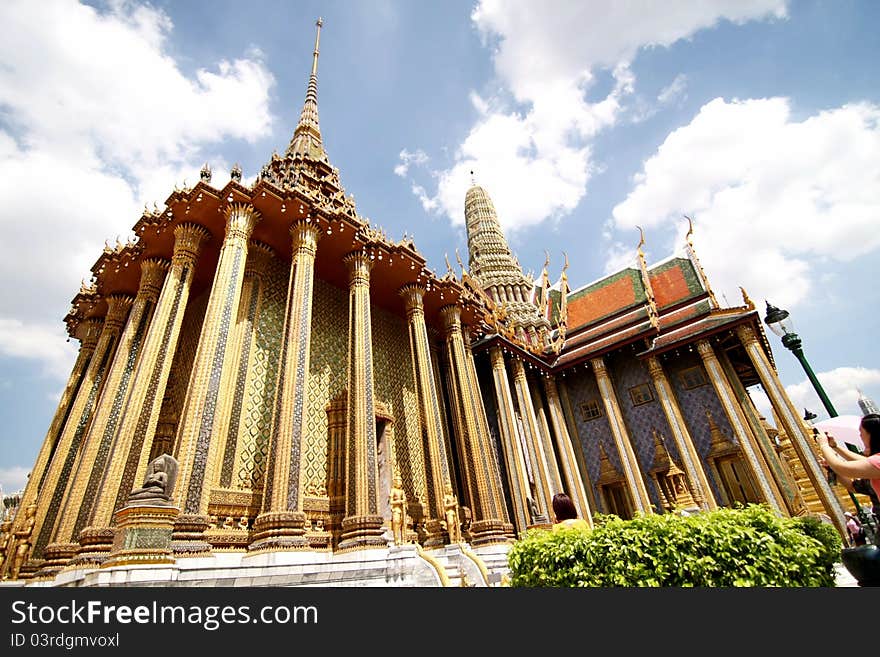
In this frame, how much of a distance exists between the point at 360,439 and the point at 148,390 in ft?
14.1

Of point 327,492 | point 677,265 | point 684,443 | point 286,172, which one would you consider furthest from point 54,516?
point 677,265

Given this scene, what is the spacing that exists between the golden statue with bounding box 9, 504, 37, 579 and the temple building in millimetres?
42

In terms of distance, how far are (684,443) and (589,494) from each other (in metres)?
4.19

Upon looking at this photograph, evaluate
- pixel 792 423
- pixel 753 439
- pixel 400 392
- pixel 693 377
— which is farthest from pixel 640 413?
pixel 400 392

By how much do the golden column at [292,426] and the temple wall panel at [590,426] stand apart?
12.4 meters

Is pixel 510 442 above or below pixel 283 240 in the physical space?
below

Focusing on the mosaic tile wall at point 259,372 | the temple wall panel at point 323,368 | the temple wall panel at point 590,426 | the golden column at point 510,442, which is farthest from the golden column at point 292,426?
the temple wall panel at point 590,426

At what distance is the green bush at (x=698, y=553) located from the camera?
10.6 ft

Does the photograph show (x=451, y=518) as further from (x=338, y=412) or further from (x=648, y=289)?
(x=648, y=289)

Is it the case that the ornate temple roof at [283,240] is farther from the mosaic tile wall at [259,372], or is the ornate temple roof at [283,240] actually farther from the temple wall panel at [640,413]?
the temple wall panel at [640,413]

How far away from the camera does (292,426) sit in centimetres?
852

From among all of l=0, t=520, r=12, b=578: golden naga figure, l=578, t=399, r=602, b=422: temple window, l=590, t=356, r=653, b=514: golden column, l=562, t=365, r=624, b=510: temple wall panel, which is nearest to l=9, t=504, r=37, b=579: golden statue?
l=0, t=520, r=12, b=578: golden naga figure

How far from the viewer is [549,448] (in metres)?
18.0

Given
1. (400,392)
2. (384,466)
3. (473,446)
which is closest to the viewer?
(384,466)
